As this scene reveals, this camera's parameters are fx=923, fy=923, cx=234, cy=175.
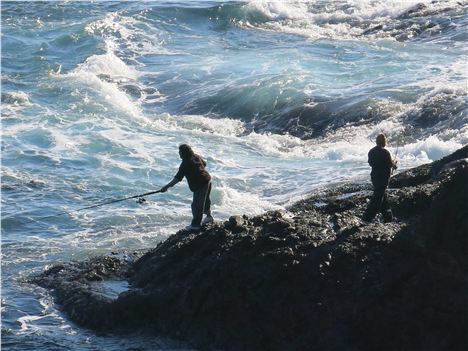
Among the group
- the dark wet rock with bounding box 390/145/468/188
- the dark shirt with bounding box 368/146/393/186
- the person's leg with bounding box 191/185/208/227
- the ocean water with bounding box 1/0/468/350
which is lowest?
the ocean water with bounding box 1/0/468/350

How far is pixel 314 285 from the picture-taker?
9.40 meters

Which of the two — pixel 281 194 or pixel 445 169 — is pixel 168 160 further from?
pixel 445 169

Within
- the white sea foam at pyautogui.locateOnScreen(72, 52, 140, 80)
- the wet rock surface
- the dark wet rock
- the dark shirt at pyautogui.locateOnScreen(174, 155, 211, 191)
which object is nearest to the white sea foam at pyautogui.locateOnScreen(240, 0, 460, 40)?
the white sea foam at pyautogui.locateOnScreen(72, 52, 140, 80)

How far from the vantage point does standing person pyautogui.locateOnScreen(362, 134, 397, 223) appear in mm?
11062

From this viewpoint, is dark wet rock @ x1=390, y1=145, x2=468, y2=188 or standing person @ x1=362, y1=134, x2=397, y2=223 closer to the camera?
standing person @ x1=362, y1=134, x2=397, y2=223

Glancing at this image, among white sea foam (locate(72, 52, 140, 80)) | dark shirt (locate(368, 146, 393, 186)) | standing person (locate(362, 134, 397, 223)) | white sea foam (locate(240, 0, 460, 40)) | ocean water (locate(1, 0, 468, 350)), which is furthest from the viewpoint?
white sea foam (locate(240, 0, 460, 40))

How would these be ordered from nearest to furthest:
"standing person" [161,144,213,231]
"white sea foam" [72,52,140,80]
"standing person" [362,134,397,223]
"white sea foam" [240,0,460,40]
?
"standing person" [362,134,397,223]
"standing person" [161,144,213,231]
"white sea foam" [72,52,140,80]
"white sea foam" [240,0,460,40]

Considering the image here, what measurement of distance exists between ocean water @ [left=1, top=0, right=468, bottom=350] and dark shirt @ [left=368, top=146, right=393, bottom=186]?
331 cm

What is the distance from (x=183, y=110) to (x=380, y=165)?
15044mm

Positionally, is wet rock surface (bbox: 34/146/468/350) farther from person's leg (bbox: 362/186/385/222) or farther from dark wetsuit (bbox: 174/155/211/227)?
dark wetsuit (bbox: 174/155/211/227)

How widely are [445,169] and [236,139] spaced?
11.3 metres

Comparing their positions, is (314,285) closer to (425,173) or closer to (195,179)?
(195,179)

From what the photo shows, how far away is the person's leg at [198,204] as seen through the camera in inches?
467

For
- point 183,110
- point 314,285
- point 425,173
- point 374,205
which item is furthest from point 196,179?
point 183,110
